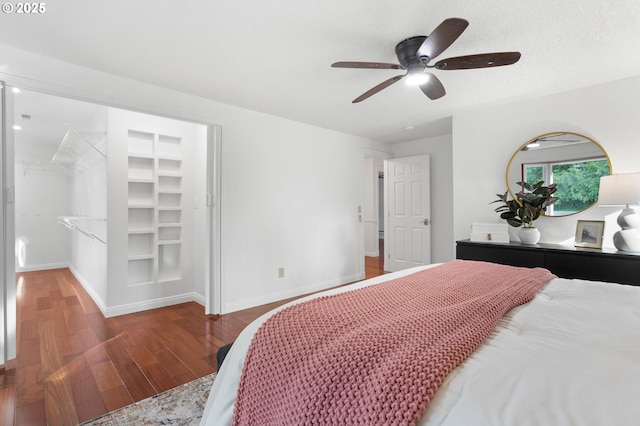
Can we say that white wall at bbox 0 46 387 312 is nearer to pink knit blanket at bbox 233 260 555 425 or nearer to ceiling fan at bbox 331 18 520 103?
ceiling fan at bbox 331 18 520 103

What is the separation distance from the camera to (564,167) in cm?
296

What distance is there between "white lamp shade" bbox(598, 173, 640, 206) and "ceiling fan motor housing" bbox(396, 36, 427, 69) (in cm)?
198

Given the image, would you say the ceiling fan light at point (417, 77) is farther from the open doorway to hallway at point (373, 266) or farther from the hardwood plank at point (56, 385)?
the open doorway to hallway at point (373, 266)

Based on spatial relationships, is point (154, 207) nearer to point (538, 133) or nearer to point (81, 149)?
point (81, 149)

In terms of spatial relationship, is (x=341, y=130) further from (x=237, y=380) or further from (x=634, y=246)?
(x=237, y=380)

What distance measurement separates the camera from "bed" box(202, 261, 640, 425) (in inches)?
24.3

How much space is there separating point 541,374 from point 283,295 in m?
3.36

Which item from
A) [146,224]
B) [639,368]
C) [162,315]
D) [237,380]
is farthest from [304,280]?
[639,368]

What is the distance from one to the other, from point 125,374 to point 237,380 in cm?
158

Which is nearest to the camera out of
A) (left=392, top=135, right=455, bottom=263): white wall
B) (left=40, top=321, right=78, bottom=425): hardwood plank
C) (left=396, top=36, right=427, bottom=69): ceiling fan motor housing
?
(left=40, top=321, right=78, bottom=425): hardwood plank

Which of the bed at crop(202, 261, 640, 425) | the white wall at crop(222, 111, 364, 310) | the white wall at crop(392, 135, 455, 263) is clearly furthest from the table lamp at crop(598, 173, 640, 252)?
the white wall at crop(222, 111, 364, 310)

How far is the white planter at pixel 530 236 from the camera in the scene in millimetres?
2936

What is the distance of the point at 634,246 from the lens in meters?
2.38

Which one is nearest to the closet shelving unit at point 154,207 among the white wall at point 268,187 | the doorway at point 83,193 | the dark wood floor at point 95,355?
the doorway at point 83,193
